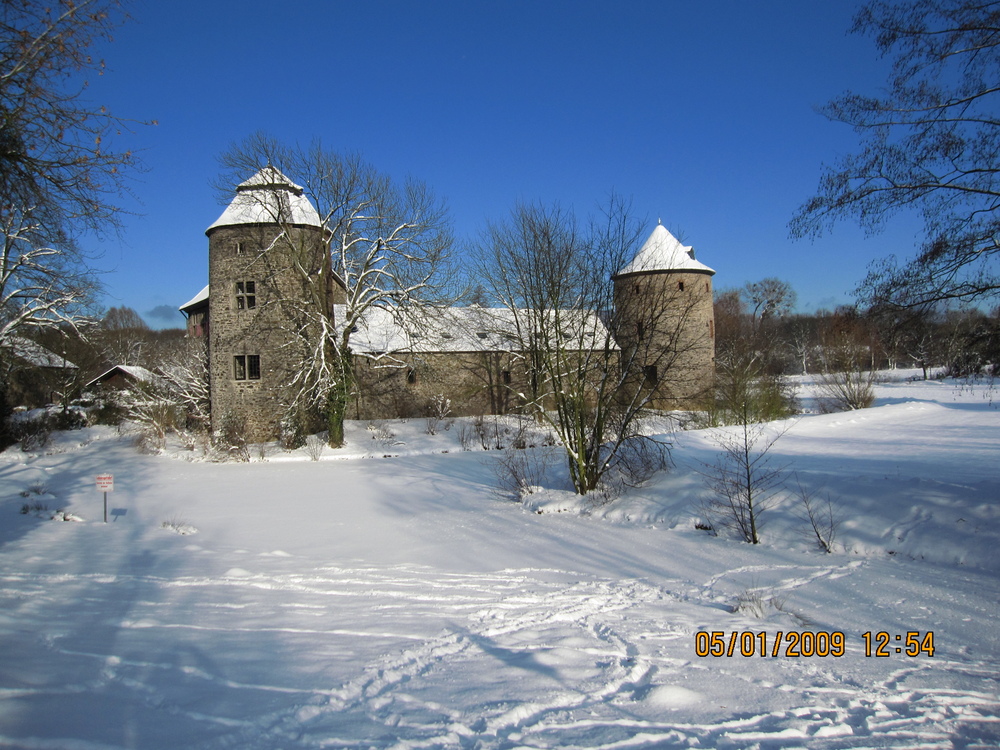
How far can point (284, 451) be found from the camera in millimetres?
26172

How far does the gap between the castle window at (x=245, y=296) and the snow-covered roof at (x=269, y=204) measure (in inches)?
104

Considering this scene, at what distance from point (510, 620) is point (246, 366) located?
24334 millimetres

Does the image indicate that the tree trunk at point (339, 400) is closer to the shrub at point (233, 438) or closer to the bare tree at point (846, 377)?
the shrub at point (233, 438)

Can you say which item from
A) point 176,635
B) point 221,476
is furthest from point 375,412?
point 176,635

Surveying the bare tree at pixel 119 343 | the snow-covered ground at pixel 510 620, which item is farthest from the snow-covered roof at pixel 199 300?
the snow-covered ground at pixel 510 620

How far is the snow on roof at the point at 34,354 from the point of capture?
88.8 feet

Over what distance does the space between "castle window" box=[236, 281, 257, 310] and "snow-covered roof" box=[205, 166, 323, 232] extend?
263 cm

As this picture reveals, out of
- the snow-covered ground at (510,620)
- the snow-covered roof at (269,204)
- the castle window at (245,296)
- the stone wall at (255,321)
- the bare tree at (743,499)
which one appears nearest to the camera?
the snow-covered ground at (510,620)

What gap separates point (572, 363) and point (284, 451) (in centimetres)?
1508

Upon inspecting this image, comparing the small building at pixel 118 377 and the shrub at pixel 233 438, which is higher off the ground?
the small building at pixel 118 377

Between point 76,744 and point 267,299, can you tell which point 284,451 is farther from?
point 76,744

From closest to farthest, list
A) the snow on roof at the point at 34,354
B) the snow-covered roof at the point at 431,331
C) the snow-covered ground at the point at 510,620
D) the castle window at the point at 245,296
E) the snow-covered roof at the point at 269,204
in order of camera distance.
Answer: the snow-covered ground at the point at 510,620 < the snow-covered roof at the point at 269,204 < the snow on roof at the point at 34,354 < the snow-covered roof at the point at 431,331 < the castle window at the point at 245,296

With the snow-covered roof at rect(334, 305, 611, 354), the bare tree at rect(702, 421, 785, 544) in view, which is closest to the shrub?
the snow-covered roof at rect(334, 305, 611, 354)

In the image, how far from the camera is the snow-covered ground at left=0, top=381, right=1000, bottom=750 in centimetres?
405
